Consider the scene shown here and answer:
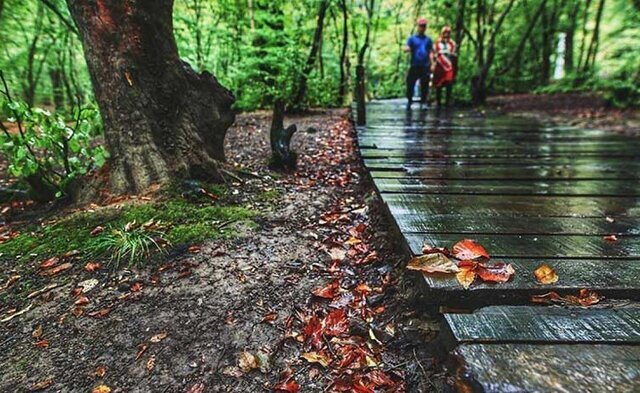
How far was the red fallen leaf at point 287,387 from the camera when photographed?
6.32ft

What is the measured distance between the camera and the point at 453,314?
1.66m

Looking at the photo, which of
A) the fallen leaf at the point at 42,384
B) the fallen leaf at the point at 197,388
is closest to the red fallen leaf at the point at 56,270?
the fallen leaf at the point at 42,384

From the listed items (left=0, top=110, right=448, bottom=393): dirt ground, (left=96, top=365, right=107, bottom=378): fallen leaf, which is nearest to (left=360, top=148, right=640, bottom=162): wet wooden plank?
(left=0, top=110, right=448, bottom=393): dirt ground

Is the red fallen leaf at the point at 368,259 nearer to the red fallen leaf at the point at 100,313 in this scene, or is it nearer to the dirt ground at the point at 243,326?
the dirt ground at the point at 243,326

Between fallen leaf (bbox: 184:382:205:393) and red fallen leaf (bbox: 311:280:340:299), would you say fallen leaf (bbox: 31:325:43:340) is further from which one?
red fallen leaf (bbox: 311:280:340:299)

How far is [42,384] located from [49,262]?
3.58 ft

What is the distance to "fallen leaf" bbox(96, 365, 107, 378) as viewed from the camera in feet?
6.54

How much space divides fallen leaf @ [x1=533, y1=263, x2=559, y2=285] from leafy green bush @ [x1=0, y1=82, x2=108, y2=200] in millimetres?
3343

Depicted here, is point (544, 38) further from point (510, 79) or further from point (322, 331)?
point (322, 331)

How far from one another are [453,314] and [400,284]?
88cm

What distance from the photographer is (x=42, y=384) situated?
1955 millimetres

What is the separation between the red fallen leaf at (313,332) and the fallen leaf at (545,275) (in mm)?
1191

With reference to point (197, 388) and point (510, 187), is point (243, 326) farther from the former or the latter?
point (510, 187)

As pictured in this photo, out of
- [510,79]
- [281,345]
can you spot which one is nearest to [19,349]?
[281,345]
